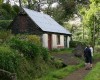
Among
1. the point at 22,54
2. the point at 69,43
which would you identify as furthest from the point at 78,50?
the point at 69,43

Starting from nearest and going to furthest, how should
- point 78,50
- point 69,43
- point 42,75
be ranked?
point 42,75, point 78,50, point 69,43

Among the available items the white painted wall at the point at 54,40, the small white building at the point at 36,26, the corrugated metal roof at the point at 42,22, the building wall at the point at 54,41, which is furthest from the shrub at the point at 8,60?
the white painted wall at the point at 54,40

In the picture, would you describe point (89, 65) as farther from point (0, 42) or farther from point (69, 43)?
point (69, 43)

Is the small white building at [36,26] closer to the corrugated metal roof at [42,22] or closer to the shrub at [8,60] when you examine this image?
the corrugated metal roof at [42,22]

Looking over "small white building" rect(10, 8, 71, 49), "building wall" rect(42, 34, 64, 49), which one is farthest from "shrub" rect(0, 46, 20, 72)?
"building wall" rect(42, 34, 64, 49)

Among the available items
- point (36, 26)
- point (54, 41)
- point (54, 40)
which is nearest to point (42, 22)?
point (36, 26)

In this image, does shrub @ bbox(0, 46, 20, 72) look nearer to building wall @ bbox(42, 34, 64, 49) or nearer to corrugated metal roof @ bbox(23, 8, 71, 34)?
corrugated metal roof @ bbox(23, 8, 71, 34)

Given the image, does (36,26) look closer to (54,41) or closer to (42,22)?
(42,22)

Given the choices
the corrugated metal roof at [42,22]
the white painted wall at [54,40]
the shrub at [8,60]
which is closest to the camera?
the shrub at [8,60]

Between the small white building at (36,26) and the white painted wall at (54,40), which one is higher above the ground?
the small white building at (36,26)

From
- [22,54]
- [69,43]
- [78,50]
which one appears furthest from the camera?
[69,43]

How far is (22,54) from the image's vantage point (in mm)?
22406

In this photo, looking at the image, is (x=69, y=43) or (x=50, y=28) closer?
(x=50, y=28)

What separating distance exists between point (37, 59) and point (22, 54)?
8.71ft
